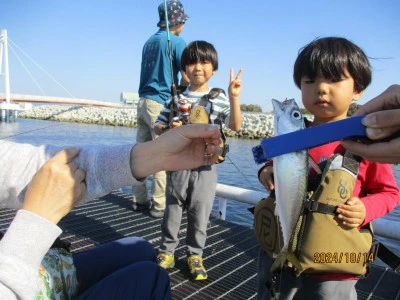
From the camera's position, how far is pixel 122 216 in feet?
15.3

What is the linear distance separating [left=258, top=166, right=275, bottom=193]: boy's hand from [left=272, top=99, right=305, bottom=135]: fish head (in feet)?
2.06

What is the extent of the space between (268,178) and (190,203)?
1.31 meters

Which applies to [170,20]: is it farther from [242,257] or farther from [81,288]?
[81,288]

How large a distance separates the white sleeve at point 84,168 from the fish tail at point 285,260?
2.86ft

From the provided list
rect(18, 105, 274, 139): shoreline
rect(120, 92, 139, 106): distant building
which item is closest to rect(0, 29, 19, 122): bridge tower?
rect(18, 105, 274, 139): shoreline

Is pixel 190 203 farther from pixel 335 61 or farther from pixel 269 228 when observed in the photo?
pixel 335 61

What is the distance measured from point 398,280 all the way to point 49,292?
3215 mm

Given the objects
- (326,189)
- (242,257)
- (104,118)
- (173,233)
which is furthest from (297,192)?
(104,118)

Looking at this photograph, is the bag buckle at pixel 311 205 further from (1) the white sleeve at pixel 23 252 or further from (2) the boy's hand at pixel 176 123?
(2) the boy's hand at pixel 176 123

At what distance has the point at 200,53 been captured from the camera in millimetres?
3562

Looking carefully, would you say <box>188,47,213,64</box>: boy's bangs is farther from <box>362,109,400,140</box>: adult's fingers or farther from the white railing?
<box>362,109,400,140</box>: adult's fingers

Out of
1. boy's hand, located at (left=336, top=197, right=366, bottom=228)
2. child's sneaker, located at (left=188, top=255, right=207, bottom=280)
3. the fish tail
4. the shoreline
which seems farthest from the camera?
the shoreline

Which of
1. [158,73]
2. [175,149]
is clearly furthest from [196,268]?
[158,73]

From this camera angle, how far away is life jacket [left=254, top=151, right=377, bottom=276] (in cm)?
190
